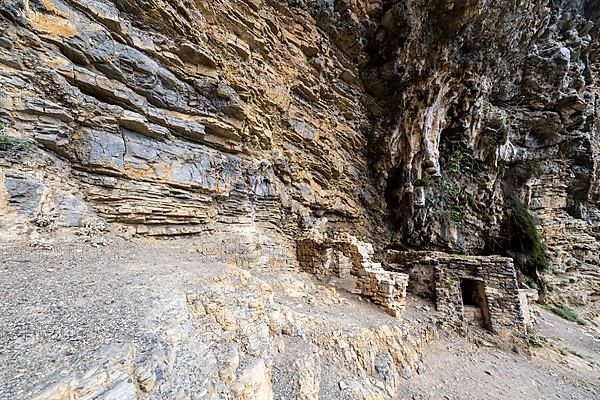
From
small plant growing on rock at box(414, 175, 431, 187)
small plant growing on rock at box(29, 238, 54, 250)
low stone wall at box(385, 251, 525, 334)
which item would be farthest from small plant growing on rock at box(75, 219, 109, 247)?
small plant growing on rock at box(414, 175, 431, 187)

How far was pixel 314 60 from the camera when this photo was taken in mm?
9445

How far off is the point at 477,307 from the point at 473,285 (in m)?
0.71

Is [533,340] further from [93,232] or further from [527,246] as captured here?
[93,232]

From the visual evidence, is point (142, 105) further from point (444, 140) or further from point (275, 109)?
point (444, 140)

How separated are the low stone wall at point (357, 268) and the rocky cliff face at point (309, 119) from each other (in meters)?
1.12

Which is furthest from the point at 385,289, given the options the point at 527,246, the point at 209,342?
the point at 527,246

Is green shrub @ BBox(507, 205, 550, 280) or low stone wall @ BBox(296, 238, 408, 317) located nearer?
low stone wall @ BBox(296, 238, 408, 317)

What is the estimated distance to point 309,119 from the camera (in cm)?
964

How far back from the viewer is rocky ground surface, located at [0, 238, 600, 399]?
67.1 inches

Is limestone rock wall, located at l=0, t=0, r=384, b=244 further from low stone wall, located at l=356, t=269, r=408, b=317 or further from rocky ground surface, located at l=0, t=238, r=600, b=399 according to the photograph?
low stone wall, located at l=356, t=269, r=408, b=317

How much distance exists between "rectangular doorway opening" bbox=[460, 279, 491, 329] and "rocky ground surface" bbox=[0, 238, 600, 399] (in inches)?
20.7

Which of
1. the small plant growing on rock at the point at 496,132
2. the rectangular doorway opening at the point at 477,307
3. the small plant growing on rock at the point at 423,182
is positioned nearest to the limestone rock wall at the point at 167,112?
the small plant growing on rock at the point at 423,182

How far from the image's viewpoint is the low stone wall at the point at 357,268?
5.94 m

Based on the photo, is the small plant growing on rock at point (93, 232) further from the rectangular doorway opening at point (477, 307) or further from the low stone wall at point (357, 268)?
the rectangular doorway opening at point (477, 307)
